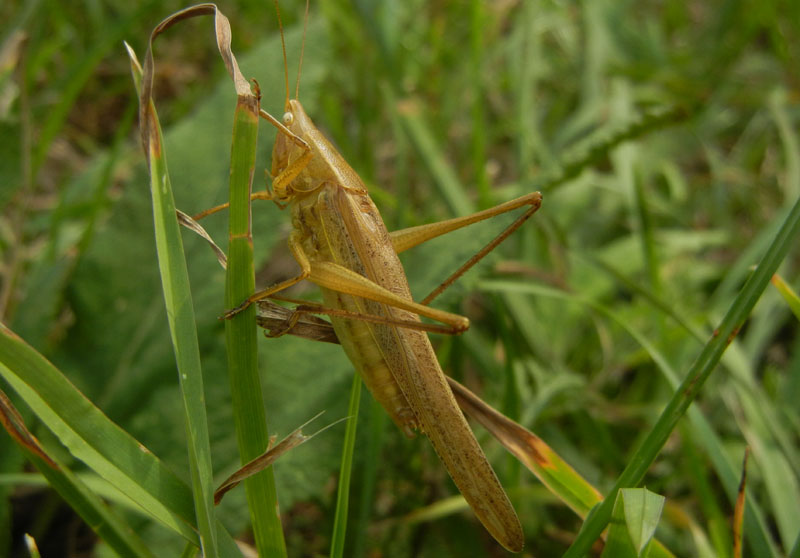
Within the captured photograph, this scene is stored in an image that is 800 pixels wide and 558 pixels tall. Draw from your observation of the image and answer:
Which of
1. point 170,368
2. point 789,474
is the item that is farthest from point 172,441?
point 789,474

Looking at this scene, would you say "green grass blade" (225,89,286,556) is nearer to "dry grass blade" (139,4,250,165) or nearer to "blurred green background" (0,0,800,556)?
"dry grass blade" (139,4,250,165)

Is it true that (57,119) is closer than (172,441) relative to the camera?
No

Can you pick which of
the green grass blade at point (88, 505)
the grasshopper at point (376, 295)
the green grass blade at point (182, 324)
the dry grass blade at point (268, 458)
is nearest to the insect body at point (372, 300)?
the grasshopper at point (376, 295)

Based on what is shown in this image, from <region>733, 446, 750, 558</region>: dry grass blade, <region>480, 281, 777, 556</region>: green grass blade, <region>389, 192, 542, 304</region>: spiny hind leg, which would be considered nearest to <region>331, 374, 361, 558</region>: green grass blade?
<region>389, 192, 542, 304</region>: spiny hind leg

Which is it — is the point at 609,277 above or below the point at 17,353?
below

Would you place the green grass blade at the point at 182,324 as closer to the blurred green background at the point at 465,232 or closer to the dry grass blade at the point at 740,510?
the blurred green background at the point at 465,232

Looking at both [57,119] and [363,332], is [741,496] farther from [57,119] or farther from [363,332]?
[57,119]
